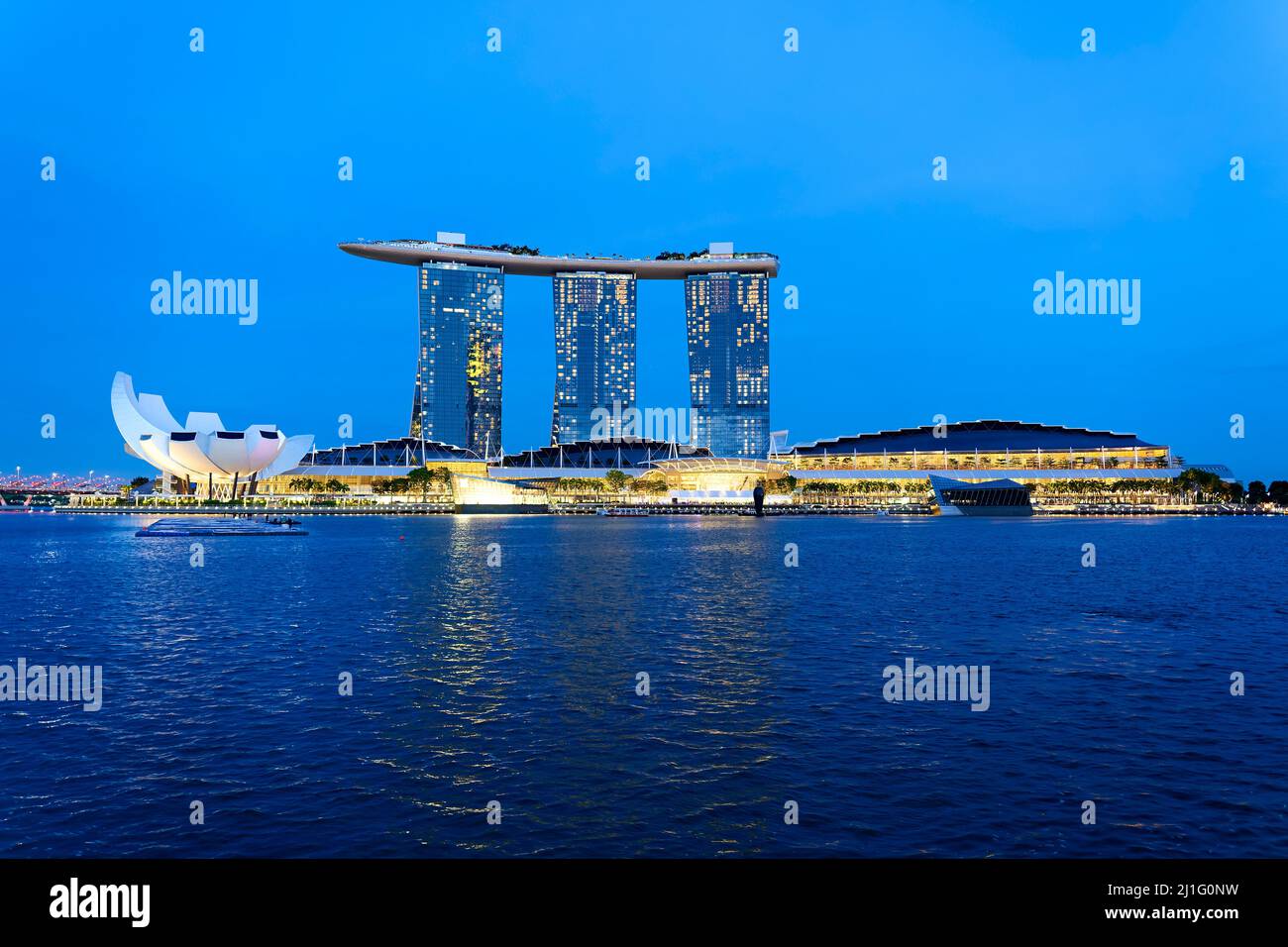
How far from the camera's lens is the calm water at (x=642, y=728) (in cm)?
1098

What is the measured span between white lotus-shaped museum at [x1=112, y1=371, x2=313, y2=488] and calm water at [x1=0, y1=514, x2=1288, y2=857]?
4948 inches

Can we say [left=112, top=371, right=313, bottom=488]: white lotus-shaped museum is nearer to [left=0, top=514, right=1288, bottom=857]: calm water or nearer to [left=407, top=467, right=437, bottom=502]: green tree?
[left=407, top=467, right=437, bottom=502]: green tree

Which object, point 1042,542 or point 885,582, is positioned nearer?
point 885,582

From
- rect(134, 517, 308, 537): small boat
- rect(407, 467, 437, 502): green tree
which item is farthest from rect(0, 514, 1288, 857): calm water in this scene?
rect(407, 467, 437, 502): green tree

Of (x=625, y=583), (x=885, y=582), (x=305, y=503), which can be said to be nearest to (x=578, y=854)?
(x=625, y=583)

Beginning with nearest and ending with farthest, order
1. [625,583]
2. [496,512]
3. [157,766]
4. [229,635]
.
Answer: [157,766] → [229,635] → [625,583] → [496,512]

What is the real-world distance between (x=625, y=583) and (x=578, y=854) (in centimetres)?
3230

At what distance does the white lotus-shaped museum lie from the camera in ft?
502

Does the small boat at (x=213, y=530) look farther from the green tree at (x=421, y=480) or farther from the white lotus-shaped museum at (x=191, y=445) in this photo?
the green tree at (x=421, y=480)

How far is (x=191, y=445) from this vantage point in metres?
152

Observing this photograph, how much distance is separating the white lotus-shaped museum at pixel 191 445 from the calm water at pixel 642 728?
412 ft

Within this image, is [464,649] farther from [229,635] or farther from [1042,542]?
[1042,542]

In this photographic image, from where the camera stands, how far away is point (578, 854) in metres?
9.96
